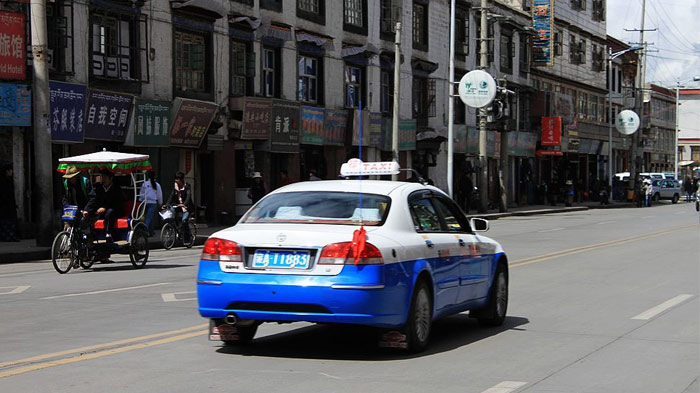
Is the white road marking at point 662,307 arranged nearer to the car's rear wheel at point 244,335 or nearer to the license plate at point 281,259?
the car's rear wheel at point 244,335

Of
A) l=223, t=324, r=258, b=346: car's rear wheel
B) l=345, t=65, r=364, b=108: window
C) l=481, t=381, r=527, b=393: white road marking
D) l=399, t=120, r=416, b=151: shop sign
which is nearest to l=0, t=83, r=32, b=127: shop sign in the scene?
l=223, t=324, r=258, b=346: car's rear wheel

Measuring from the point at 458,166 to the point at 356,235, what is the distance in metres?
45.1

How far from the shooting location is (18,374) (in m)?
7.93

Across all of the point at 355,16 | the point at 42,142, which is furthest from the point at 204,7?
the point at 355,16

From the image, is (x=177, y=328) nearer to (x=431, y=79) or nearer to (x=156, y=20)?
(x=156, y=20)

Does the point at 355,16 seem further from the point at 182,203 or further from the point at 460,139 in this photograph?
the point at 182,203

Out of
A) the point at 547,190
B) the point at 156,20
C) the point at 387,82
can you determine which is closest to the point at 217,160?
the point at 156,20

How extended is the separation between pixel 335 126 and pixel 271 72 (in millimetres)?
4506

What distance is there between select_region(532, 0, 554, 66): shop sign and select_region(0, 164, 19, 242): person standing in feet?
137

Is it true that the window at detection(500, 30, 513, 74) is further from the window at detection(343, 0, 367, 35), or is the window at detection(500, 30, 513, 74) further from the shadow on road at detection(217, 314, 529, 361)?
the shadow on road at detection(217, 314, 529, 361)

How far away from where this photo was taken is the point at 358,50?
40.9m

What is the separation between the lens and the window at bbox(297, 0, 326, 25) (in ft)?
123

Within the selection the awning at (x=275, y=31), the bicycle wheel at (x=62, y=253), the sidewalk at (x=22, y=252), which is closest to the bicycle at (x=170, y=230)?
the sidewalk at (x=22, y=252)

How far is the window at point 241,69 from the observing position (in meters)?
33.8
